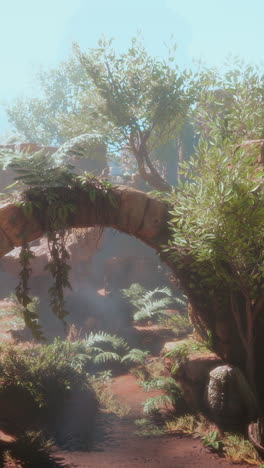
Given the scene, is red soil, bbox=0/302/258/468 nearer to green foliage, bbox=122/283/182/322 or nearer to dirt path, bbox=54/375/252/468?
dirt path, bbox=54/375/252/468

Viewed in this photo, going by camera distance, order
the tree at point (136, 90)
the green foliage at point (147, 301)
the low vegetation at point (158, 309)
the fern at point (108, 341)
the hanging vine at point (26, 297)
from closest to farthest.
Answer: the hanging vine at point (26, 297)
the fern at point (108, 341)
the low vegetation at point (158, 309)
the green foliage at point (147, 301)
the tree at point (136, 90)

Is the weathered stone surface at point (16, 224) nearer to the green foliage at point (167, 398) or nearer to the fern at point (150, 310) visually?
the green foliage at point (167, 398)

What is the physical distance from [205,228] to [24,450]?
3.71 metres

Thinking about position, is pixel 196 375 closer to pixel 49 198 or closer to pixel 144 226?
pixel 144 226

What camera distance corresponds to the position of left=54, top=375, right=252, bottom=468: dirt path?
4316 millimetres

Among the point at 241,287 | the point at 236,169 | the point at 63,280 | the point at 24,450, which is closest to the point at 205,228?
the point at 236,169

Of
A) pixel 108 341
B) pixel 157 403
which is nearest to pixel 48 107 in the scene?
pixel 108 341

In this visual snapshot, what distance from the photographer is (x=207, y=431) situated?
515cm

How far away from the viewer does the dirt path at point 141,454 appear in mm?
4316

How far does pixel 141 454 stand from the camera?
15.5 feet

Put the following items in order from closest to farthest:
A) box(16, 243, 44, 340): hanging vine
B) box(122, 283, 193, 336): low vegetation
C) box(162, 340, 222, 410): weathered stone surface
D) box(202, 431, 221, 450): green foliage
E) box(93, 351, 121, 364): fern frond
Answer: box(202, 431, 221, 450): green foliage → box(16, 243, 44, 340): hanging vine → box(162, 340, 222, 410): weathered stone surface → box(93, 351, 121, 364): fern frond → box(122, 283, 193, 336): low vegetation

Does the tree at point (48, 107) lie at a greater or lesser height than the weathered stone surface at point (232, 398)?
greater

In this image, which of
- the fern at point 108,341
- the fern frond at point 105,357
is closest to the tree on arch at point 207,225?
the fern frond at point 105,357

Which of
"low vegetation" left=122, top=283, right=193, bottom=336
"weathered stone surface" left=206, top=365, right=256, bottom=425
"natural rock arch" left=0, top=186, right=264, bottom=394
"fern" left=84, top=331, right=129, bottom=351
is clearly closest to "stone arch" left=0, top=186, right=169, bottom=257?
"natural rock arch" left=0, top=186, right=264, bottom=394
